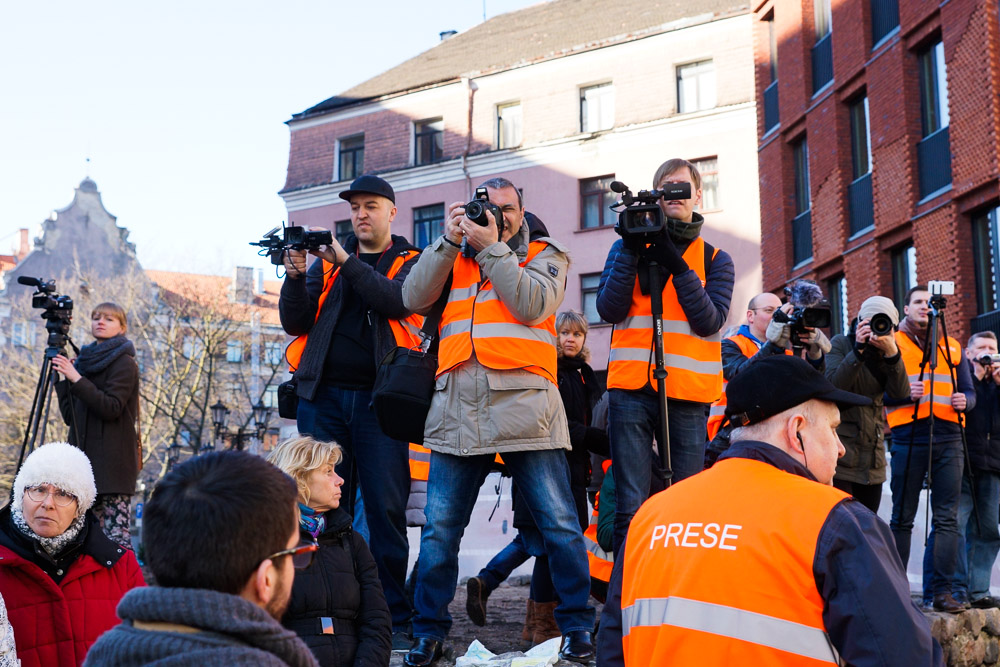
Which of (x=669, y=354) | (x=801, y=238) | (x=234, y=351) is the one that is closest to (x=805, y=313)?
(x=669, y=354)

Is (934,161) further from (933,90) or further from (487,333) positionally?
(487,333)

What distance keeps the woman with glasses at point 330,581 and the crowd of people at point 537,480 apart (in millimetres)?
11

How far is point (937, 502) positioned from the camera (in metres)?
8.43

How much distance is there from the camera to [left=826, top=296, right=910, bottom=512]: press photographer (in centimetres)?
742

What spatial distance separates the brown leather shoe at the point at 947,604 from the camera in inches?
328

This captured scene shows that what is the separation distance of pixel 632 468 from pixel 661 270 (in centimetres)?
107

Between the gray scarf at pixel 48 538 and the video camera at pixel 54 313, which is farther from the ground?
the video camera at pixel 54 313

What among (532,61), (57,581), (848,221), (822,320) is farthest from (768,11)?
(57,581)

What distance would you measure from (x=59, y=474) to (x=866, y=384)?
5.31m

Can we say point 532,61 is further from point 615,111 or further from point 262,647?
point 262,647

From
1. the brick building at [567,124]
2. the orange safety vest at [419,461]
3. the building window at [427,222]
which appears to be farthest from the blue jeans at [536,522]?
the building window at [427,222]

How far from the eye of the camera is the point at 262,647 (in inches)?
83.7

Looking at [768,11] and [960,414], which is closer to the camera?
[960,414]

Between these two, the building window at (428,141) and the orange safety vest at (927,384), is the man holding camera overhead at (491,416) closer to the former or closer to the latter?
the orange safety vest at (927,384)
